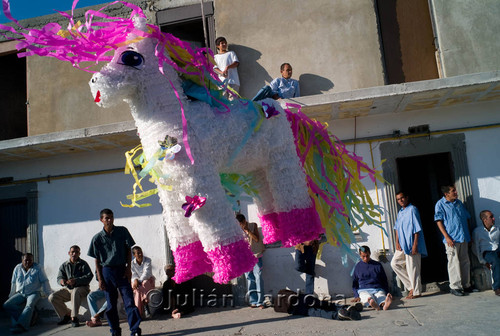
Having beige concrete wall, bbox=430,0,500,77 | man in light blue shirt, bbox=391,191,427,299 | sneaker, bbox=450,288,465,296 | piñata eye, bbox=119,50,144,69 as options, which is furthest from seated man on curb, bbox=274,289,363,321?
piñata eye, bbox=119,50,144,69

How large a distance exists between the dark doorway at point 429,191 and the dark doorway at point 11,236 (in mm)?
5997

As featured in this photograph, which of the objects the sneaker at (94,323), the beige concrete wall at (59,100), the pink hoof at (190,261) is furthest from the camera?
the beige concrete wall at (59,100)

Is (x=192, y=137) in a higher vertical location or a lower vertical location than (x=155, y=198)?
lower

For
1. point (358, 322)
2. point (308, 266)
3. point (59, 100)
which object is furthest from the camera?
point (59, 100)

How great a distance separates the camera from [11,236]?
7109mm

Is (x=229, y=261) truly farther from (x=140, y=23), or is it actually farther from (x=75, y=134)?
(x=75, y=134)

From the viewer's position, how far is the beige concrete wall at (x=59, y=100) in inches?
255

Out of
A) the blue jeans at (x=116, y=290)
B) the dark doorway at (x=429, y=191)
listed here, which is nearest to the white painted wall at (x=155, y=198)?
the dark doorway at (x=429, y=191)

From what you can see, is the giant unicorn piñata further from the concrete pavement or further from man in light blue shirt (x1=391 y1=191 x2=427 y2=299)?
man in light blue shirt (x1=391 y1=191 x2=427 y2=299)

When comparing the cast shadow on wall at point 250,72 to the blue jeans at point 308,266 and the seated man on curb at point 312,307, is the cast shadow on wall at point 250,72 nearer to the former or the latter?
the blue jeans at point 308,266

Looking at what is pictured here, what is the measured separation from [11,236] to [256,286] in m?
4.19

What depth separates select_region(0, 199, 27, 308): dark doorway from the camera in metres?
7.02

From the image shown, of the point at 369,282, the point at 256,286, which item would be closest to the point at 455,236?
the point at 369,282

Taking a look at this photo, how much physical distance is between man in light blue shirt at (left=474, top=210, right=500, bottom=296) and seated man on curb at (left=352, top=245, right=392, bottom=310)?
1.21 metres
